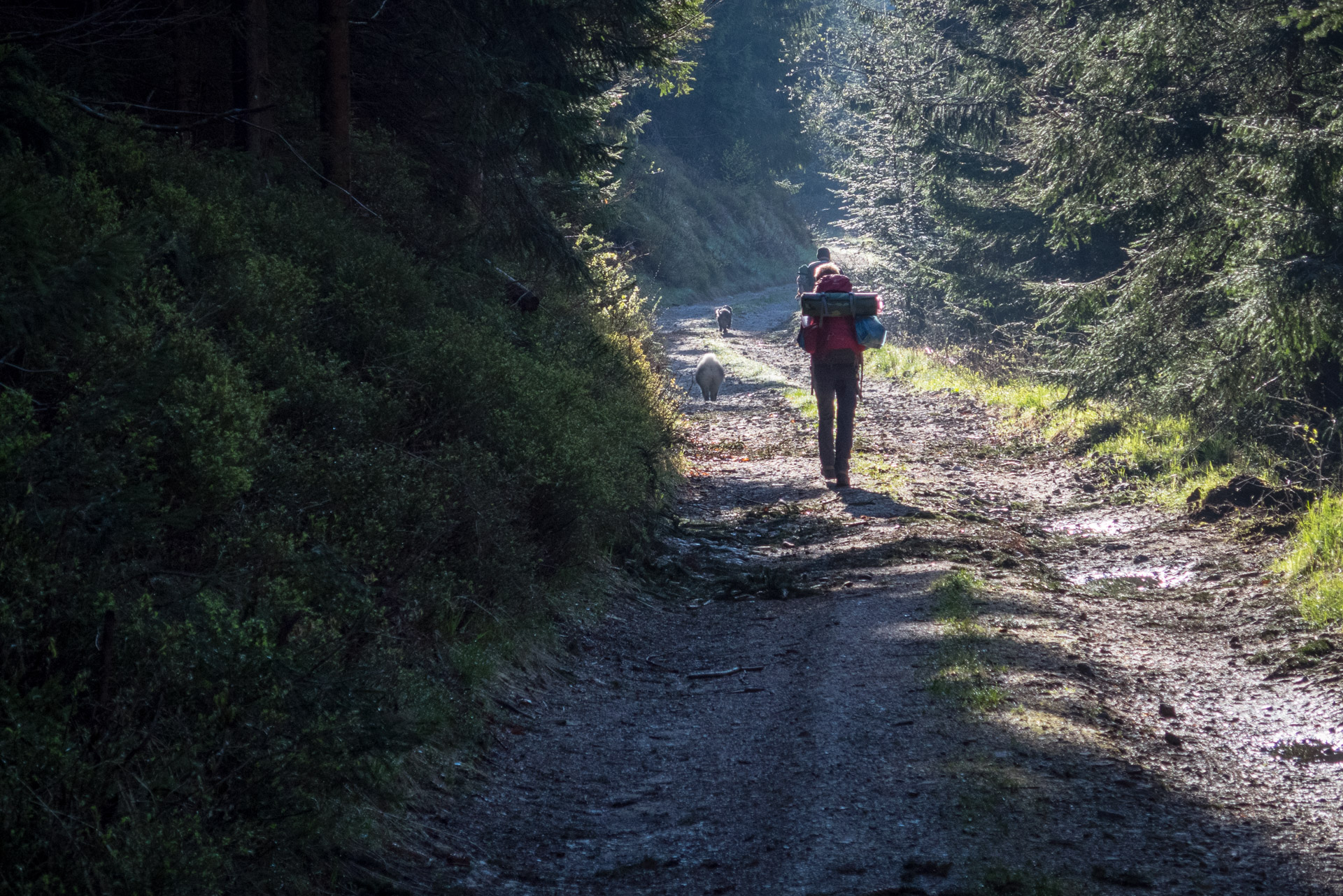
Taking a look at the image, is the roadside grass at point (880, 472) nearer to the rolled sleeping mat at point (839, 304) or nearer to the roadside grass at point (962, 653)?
the rolled sleeping mat at point (839, 304)

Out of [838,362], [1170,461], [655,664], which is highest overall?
[838,362]

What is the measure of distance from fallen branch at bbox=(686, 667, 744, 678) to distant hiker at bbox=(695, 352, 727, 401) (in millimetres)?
13820

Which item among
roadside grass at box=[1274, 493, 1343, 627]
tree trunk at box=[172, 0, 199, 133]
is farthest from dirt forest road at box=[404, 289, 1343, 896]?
tree trunk at box=[172, 0, 199, 133]

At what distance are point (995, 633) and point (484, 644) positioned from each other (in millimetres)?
3341

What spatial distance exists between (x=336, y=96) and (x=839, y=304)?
590cm

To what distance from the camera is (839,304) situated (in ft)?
39.1

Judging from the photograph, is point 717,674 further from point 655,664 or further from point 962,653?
point 962,653

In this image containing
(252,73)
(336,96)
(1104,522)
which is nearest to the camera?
(252,73)

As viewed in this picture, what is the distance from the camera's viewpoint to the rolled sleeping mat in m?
11.9

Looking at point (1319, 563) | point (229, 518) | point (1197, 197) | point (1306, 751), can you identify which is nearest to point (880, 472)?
point (1197, 197)

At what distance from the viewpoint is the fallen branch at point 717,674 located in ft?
22.0

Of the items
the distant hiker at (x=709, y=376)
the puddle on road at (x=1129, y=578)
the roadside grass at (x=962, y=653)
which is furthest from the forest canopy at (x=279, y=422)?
the distant hiker at (x=709, y=376)

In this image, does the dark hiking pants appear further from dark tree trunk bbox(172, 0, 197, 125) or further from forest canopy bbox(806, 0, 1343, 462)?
dark tree trunk bbox(172, 0, 197, 125)

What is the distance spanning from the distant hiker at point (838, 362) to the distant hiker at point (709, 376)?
8.05 m
